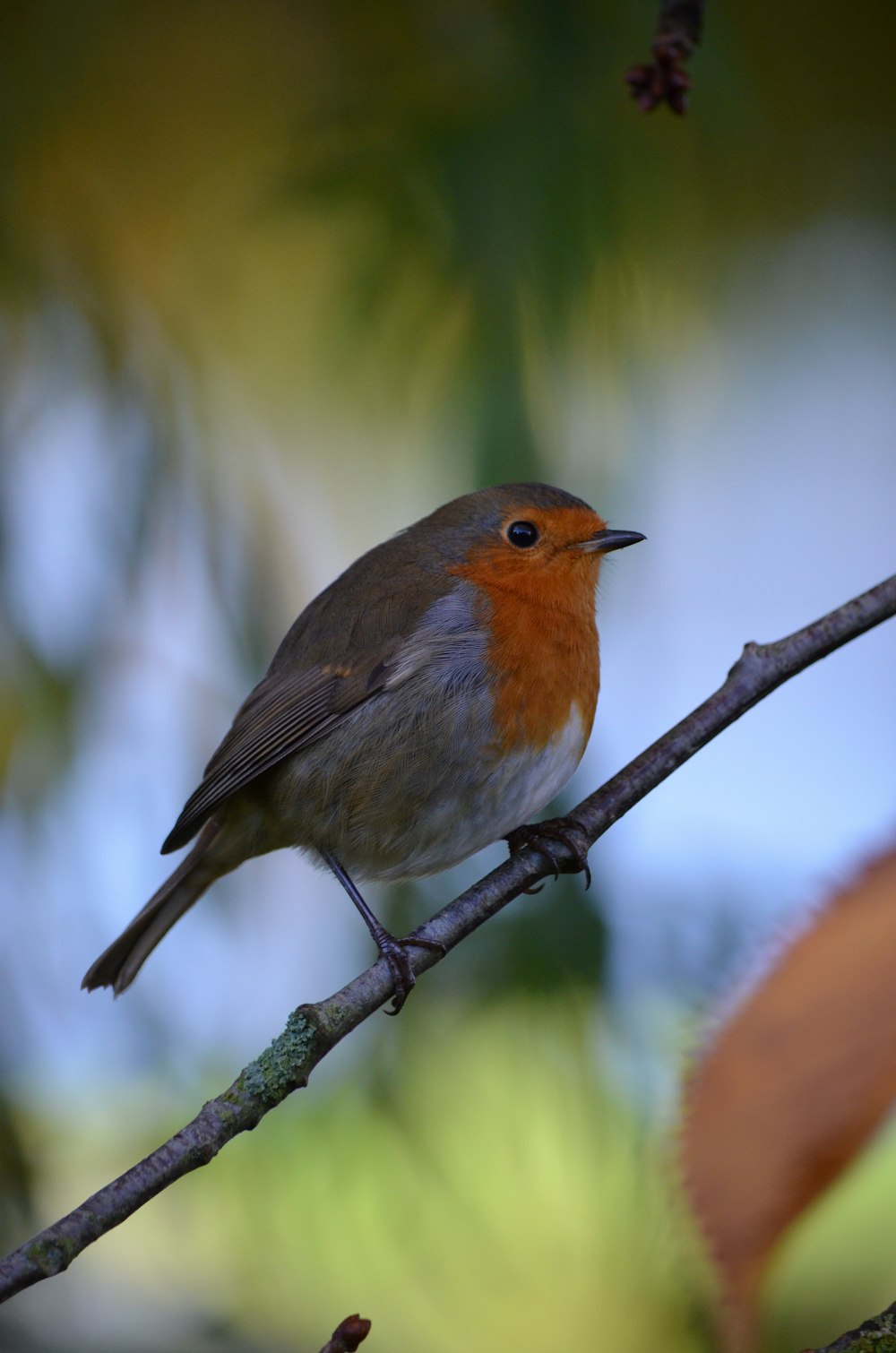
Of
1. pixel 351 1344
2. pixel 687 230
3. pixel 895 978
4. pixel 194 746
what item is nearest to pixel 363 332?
pixel 687 230

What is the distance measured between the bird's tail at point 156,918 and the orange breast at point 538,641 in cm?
78

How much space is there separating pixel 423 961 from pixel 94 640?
3.70 feet

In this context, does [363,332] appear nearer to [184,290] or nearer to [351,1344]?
[184,290]

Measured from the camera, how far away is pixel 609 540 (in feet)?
8.47

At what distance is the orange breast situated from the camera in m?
2.50

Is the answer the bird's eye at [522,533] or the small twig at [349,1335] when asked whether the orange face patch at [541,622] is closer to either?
the bird's eye at [522,533]

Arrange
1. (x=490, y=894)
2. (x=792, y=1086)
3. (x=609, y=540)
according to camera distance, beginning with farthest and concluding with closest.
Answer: (x=609, y=540), (x=490, y=894), (x=792, y=1086)

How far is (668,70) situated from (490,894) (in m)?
1.17

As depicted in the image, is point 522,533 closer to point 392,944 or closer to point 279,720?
point 279,720

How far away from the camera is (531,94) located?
8.26 ft

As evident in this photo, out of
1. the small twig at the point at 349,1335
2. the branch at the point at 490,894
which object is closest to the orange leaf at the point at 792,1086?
the small twig at the point at 349,1335

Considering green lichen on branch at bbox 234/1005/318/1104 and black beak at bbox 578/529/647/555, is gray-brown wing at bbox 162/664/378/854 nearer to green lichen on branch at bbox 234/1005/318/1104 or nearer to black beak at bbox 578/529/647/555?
black beak at bbox 578/529/647/555

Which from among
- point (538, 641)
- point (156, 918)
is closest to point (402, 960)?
point (538, 641)

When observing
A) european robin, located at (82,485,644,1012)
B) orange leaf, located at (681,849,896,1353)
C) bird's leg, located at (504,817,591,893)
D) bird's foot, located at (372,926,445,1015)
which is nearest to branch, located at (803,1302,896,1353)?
orange leaf, located at (681,849,896,1353)
